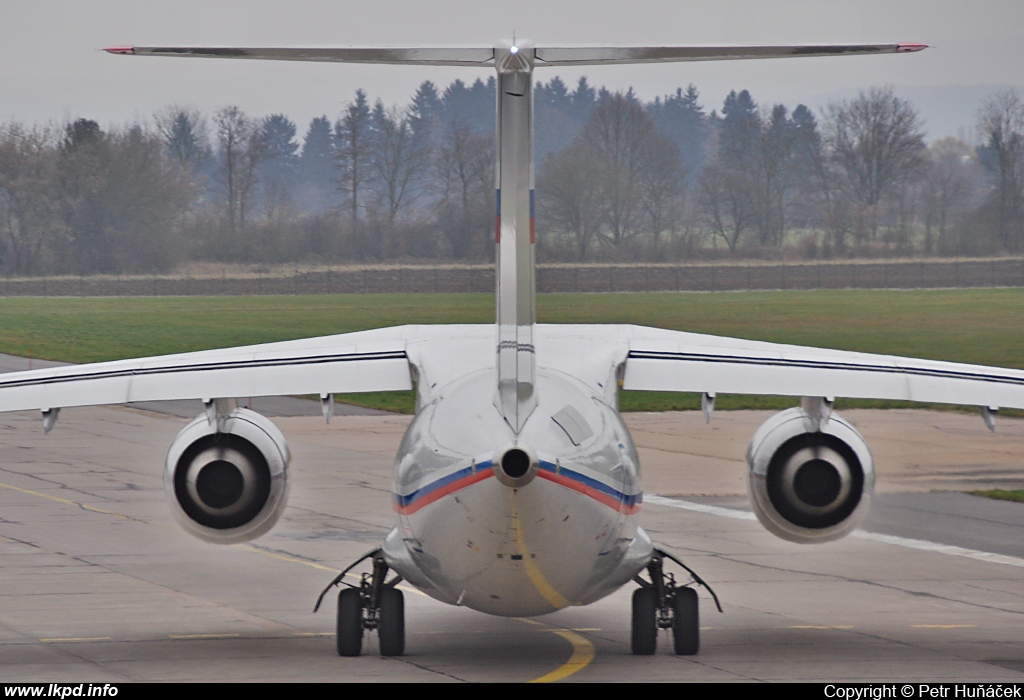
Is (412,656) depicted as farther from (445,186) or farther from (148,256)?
(148,256)

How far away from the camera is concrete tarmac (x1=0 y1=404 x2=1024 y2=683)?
1073 cm

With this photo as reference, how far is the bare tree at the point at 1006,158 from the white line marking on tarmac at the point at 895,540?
94.8ft

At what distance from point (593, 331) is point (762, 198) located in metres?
33.2

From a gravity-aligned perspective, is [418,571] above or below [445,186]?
below

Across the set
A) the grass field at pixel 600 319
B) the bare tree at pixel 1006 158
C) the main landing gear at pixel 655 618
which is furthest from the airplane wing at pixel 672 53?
the bare tree at pixel 1006 158

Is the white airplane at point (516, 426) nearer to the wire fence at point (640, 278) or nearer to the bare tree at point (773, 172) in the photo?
the wire fence at point (640, 278)

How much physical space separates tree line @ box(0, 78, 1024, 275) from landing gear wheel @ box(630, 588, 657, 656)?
84.9 feet

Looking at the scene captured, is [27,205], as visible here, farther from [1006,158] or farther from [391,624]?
[391,624]

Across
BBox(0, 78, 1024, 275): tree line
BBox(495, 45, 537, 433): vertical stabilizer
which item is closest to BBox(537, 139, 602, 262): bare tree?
BBox(0, 78, 1024, 275): tree line

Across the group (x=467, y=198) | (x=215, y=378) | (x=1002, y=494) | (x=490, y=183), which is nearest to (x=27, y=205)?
(x=467, y=198)

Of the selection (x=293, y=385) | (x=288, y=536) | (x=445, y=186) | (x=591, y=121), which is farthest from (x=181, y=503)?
(x=591, y=121)

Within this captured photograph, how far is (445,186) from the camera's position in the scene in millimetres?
38812

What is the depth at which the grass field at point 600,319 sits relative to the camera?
38.8 m

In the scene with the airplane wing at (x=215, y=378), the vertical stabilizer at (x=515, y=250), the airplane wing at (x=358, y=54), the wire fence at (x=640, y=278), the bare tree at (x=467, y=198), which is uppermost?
the bare tree at (x=467, y=198)
